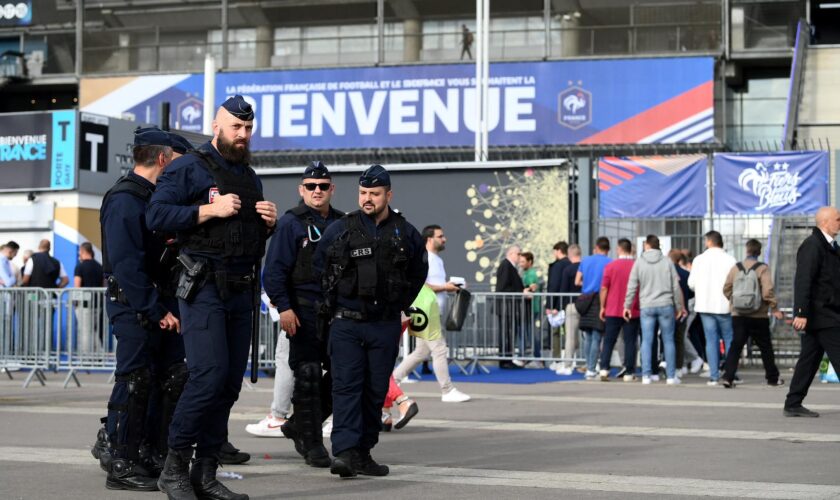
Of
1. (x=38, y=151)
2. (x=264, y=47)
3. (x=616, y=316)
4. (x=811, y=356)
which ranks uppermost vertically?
(x=264, y=47)

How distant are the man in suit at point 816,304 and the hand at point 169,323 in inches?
242

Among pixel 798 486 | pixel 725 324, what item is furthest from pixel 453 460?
pixel 725 324

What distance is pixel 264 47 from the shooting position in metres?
37.8

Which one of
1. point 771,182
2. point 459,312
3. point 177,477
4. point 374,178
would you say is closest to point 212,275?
point 177,477

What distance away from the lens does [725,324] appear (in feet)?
57.1

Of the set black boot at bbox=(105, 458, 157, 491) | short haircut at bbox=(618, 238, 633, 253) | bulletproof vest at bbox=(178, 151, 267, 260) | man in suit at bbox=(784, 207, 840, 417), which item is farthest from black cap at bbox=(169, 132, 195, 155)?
short haircut at bbox=(618, 238, 633, 253)

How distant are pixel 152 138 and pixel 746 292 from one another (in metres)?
10.2

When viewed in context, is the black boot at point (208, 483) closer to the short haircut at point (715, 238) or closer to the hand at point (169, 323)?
the hand at point (169, 323)

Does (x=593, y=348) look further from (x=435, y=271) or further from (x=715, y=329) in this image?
(x=435, y=271)

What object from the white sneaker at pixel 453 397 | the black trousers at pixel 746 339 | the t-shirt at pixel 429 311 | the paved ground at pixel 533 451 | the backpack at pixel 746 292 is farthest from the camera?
the backpack at pixel 746 292

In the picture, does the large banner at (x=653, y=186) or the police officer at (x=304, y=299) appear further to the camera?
the large banner at (x=653, y=186)

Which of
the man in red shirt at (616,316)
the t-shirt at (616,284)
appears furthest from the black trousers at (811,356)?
the man in red shirt at (616,316)

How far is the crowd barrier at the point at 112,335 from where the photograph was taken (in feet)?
55.7

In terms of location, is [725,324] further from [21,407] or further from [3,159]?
[3,159]
